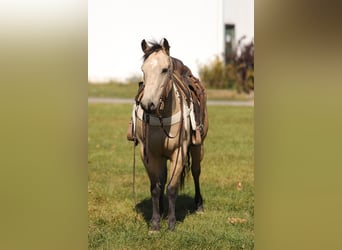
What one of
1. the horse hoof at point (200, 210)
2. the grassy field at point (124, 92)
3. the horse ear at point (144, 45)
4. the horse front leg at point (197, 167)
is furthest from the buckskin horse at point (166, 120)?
the grassy field at point (124, 92)

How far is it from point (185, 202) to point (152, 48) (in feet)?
7.52

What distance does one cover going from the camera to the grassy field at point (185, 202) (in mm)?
4438

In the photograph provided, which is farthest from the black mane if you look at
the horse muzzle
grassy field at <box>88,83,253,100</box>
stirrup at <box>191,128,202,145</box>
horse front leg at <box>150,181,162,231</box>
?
grassy field at <box>88,83,253,100</box>

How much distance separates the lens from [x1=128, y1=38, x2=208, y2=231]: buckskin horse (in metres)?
4.16

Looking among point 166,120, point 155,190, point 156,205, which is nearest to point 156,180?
point 155,190

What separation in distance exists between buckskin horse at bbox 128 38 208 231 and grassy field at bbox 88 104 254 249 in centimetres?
32

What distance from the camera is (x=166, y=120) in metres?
4.59

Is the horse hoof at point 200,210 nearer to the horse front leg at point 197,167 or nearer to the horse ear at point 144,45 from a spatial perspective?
the horse front leg at point 197,167
